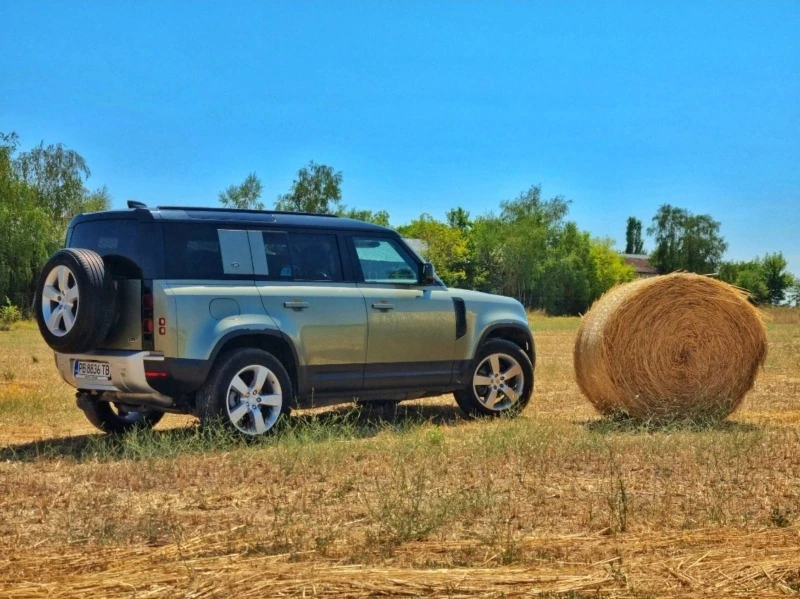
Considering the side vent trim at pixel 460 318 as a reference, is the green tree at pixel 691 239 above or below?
above

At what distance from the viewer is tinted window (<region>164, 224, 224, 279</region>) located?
28.3ft

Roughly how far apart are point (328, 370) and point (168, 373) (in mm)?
1607

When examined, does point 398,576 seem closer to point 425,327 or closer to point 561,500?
point 561,500

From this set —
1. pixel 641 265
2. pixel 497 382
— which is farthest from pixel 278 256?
pixel 641 265

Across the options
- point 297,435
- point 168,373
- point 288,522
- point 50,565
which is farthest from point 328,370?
point 50,565

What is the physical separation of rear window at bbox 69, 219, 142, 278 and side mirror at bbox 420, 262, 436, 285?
9.66 feet

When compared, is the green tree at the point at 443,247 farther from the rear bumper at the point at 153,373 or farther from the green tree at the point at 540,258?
the rear bumper at the point at 153,373

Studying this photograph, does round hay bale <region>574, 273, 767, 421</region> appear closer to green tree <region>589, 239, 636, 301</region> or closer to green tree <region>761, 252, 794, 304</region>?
green tree <region>589, 239, 636, 301</region>

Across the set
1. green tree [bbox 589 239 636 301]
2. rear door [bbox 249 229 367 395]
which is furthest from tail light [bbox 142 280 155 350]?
green tree [bbox 589 239 636 301]

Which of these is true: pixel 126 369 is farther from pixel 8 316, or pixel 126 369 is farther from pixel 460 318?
pixel 8 316

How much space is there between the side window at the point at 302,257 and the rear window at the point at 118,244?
1.19 m

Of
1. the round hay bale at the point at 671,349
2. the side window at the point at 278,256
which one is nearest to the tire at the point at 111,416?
the side window at the point at 278,256

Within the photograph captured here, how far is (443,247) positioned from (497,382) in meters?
66.0

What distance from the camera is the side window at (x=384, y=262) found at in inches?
393
